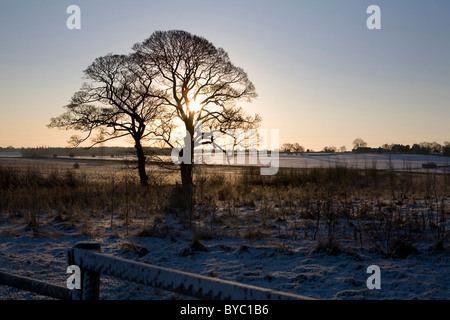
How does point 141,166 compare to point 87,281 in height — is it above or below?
above

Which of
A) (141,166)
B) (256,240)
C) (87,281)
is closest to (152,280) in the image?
(87,281)

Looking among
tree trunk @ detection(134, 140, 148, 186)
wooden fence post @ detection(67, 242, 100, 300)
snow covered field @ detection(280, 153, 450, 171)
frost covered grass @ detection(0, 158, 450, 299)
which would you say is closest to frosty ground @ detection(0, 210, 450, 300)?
frost covered grass @ detection(0, 158, 450, 299)

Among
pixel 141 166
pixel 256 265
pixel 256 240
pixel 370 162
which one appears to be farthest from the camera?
pixel 370 162

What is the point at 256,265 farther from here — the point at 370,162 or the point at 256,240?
the point at 370,162

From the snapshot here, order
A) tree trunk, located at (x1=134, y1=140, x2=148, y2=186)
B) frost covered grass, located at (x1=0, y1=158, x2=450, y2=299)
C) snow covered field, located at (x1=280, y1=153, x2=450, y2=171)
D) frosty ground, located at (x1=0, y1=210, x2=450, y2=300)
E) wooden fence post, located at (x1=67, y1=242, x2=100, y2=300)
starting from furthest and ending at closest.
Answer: snow covered field, located at (x1=280, y1=153, x2=450, y2=171) < tree trunk, located at (x1=134, y1=140, x2=148, y2=186) < frost covered grass, located at (x1=0, y1=158, x2=450, y2=299) < frosty ground, located at (x1=0, y1=210, x2=450, y2=300) < wooden fence post, located at (x1=67, y1=242, x2=100, y2=300)

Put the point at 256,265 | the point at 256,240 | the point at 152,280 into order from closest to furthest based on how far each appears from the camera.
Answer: the point at 152,280
the point at 256,265
the point at 256,240

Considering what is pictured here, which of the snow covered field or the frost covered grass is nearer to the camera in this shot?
A: the frost covered grass

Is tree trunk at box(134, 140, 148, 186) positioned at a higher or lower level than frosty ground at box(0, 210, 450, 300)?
higher

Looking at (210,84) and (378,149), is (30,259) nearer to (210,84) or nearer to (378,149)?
(210,84)

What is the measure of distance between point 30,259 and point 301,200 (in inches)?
299

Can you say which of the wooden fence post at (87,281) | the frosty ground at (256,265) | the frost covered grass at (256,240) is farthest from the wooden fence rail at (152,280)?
the frost covered grass at (256,240)

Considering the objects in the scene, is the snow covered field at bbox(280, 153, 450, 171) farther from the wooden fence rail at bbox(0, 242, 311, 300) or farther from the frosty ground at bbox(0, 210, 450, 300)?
the wooden fence rail at bbox(0, 242, 311, 300)

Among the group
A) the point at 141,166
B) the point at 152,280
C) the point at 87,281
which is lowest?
the point at 87,281

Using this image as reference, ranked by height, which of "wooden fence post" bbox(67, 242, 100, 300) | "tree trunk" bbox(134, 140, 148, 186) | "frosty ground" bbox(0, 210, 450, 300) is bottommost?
"frosty ground" bbox(0, 210, 450, 300)
